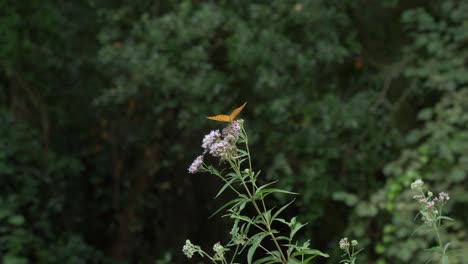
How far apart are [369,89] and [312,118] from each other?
62 cm

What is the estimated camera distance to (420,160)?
4.80 meters

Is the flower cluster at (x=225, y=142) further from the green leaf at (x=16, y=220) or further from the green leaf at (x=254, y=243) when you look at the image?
the green leaf at (x=16, y=220)

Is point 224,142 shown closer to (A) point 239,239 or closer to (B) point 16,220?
(A) point 239,239

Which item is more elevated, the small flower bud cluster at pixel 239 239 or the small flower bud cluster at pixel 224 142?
the small flower bud cluster at pixel 224 142

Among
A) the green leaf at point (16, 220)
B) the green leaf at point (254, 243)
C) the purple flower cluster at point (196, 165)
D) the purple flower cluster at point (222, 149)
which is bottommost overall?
the green leaf at point (16, 220)

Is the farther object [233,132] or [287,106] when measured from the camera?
[287,106]

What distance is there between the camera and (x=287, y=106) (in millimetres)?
5254

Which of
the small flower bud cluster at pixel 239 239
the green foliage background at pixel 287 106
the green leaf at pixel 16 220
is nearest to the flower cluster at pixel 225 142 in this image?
the small flower bud cluster at pixel 239 239

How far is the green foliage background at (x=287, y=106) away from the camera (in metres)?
4.92

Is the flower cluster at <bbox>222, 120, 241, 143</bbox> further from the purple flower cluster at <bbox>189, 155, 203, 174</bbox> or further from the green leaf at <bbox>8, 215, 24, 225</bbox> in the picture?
the green leaf at <bbox>8, 215, 24, 225</bbox>

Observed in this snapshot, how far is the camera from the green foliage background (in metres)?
4.92

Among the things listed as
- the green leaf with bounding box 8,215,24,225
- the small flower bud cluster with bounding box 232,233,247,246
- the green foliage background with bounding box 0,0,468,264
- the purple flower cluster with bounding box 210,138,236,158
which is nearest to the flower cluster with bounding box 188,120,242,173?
the purple flower cluster with bounding box 210,138,236,158

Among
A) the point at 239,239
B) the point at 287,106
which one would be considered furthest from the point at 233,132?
the point at 287,106

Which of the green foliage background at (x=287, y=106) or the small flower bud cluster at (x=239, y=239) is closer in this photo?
the small flower bud cluster at (x=239, y=239)
